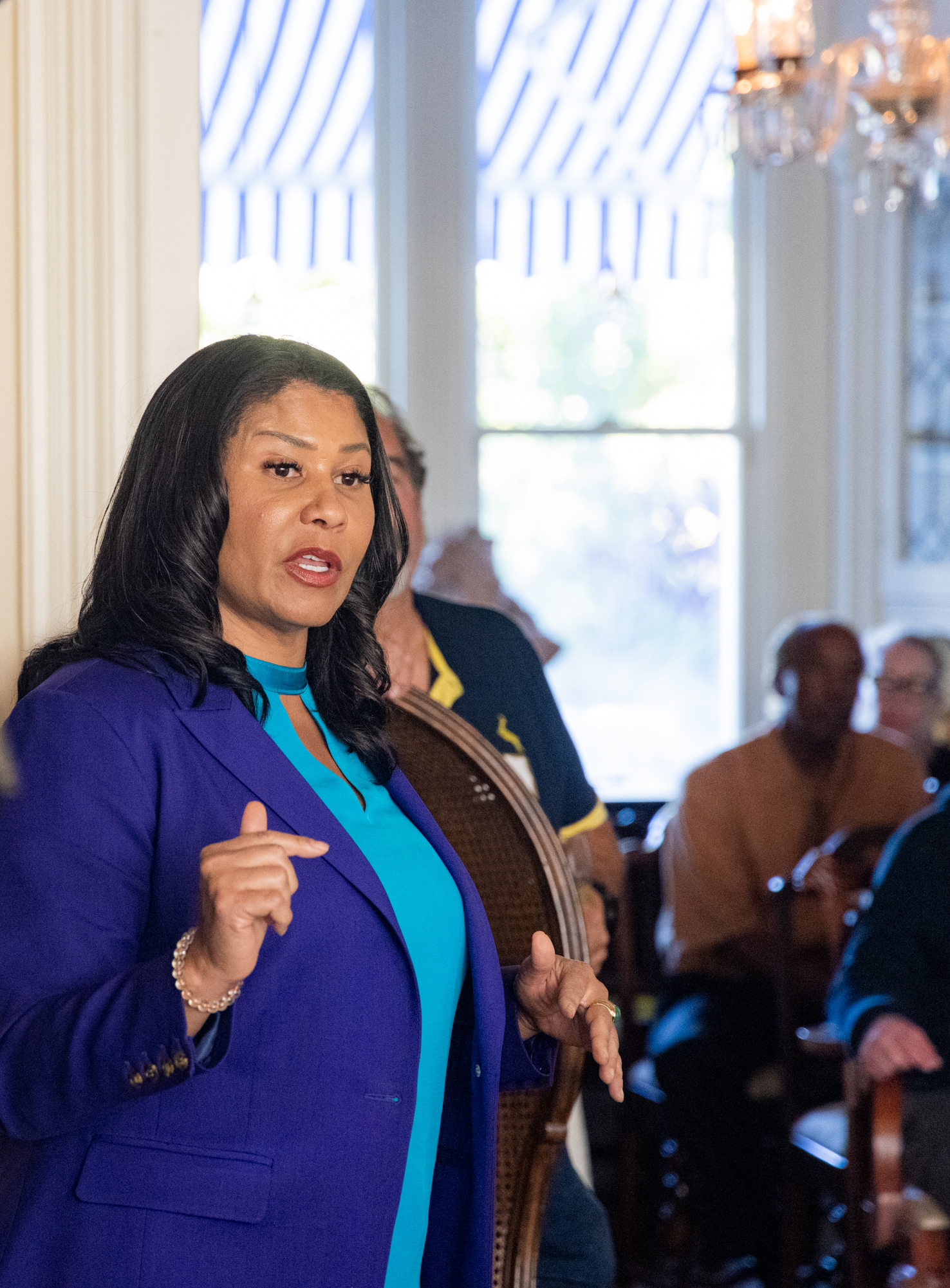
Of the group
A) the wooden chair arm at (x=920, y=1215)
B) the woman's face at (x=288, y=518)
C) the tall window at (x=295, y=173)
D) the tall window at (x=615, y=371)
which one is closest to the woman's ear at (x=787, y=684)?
the wooden chair arm at (x=920, y=1215)

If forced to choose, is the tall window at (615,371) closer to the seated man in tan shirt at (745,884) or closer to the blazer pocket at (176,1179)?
the seated man in tan shirt at (745,884)

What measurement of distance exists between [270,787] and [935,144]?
10.3ft

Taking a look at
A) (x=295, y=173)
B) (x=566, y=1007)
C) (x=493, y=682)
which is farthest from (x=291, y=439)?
(x=295, y=173)

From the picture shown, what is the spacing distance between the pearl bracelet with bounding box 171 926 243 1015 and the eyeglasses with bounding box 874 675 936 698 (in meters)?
3.66

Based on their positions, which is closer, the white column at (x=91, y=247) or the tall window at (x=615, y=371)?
the white column at (x=91, y=247)

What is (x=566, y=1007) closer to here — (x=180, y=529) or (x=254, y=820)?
(x=254, y=820)

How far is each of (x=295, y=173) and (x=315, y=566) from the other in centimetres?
435

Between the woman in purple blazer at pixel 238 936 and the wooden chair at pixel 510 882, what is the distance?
0.19 meters

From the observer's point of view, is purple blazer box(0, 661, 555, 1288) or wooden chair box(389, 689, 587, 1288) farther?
wooden chair box(389, 689, 587, 1288)

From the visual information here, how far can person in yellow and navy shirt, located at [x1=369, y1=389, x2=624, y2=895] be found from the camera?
6.47 ft

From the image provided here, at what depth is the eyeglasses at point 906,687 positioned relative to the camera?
14.3 feet

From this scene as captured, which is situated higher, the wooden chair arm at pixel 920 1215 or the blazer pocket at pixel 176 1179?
the blazer pocket at pixel 176 1179

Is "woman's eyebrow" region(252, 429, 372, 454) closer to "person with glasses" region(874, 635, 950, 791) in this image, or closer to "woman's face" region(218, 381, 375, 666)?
"woman's face" region(218, 381, 375, 666)

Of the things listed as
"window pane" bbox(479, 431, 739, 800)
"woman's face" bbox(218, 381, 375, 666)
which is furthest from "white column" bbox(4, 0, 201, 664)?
"window pane" bbox(479, 431, 739, 800)
